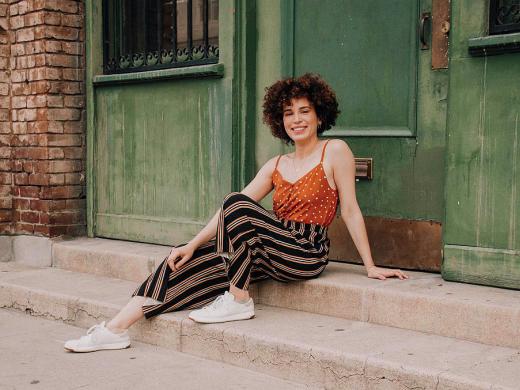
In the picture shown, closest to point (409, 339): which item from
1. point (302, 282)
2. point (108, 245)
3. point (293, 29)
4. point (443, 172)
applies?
point (302, 282)

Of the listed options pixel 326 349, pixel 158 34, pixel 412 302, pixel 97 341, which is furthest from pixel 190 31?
pixel 326 349

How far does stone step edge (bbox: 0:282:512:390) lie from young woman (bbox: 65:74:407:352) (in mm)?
139

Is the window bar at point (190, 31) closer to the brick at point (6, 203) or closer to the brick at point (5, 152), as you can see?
the brick at point (5, 152)

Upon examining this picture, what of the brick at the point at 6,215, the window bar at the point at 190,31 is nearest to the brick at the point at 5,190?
the brick at the point at 6,215

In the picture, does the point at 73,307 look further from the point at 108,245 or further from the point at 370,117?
the point at 370,117

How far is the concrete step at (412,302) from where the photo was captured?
3590 millimetres

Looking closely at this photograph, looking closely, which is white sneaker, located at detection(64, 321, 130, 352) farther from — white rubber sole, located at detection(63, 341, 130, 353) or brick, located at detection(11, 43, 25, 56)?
brick, located at detection(11, 43, 25, 56)

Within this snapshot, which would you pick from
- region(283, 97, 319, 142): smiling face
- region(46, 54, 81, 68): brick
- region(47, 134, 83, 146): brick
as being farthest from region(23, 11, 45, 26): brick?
region(283, 97, 319, 142): smiling face

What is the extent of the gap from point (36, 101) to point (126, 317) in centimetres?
252

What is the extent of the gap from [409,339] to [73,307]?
2.24m

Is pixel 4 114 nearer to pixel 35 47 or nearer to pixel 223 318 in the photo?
pixel 35 47

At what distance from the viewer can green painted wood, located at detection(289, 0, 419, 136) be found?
4.51 m

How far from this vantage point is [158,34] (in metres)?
5.82

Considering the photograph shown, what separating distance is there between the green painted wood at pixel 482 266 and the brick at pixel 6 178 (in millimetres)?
3798
